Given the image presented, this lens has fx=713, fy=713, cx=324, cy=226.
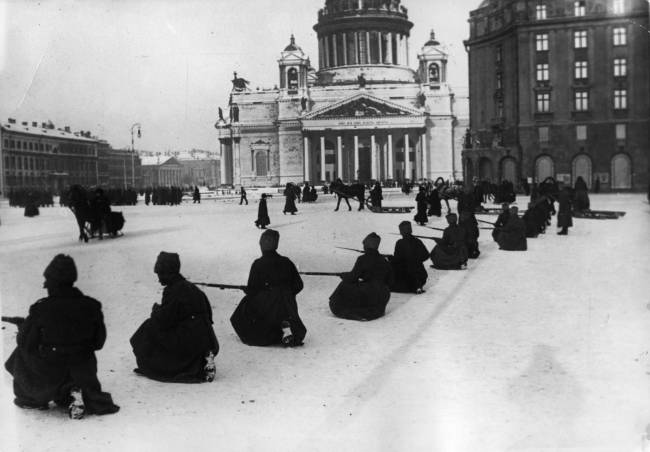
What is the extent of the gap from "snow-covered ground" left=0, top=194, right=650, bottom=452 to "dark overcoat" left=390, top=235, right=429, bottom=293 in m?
0.31

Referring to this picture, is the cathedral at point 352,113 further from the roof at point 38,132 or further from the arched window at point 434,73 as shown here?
the roof at point 38,132

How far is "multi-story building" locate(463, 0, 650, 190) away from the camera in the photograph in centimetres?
3984

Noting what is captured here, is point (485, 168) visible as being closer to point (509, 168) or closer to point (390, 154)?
point (509, 168)

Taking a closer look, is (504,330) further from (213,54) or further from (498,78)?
(498,78)

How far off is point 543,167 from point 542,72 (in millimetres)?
5830

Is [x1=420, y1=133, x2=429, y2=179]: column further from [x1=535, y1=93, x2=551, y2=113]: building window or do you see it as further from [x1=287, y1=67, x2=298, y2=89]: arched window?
[x1=535, y1=93, x2=551, y2=113]: building window

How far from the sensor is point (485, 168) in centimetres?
4581

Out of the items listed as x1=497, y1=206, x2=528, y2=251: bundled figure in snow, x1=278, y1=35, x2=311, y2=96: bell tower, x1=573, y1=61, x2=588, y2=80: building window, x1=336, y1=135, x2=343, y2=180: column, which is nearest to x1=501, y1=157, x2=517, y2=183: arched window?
x1=573, y1=61, x2=588, y2=80: building window

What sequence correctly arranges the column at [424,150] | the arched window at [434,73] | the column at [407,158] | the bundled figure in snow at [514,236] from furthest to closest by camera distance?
the column at [424,150] < the column at [407,158] < the arched window at [434,73] < the bundled figure in snow at [514,236]

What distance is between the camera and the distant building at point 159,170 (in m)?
96.9

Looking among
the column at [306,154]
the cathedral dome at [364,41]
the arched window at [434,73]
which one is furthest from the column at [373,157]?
the arched window at [434,73]

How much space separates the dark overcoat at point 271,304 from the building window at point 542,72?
3725cm

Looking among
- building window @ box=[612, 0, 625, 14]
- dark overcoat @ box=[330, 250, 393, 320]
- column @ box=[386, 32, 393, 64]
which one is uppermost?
column @ box=[386, 32, 393, 64]

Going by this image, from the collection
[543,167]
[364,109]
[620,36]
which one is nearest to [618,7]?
[620,36]
